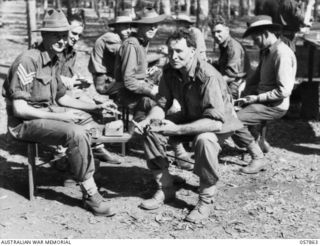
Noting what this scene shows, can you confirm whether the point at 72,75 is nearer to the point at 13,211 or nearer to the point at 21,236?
the point at 13,211

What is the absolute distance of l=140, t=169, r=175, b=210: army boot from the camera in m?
5.07

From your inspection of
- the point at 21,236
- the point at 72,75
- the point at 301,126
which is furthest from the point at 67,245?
the point at 301,126

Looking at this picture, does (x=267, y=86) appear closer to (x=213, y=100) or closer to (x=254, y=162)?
(x=254, y=162)

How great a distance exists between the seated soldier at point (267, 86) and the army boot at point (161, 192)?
49.0 inches

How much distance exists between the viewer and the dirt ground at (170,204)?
4.63 meters

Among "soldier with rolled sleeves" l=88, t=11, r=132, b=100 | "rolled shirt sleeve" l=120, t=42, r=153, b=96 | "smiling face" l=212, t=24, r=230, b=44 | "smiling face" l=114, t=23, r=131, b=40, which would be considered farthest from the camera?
"smiling face" l=114, t=23, r=131, b=40

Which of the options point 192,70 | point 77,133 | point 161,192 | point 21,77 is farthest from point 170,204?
point 21,77

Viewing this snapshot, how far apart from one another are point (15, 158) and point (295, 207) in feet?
11.5

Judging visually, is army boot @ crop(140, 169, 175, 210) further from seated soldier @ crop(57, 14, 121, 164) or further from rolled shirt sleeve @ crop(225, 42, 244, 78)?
rolled shirt sleeve @ crop(225, 42, 244, 78)

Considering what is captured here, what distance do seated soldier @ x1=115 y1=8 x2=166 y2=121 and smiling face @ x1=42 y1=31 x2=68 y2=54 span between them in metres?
1.32

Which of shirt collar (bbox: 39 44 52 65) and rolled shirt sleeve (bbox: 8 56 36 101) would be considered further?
shirt collar (bbox: 39 44 52 65)

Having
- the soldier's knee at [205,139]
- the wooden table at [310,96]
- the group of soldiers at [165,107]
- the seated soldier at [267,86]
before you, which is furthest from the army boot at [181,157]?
the wooden table at [310,96]

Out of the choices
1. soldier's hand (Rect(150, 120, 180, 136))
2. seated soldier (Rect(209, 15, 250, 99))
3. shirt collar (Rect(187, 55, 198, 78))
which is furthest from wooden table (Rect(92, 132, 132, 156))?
seated soldier (Rect(209, 15, 250, 99))

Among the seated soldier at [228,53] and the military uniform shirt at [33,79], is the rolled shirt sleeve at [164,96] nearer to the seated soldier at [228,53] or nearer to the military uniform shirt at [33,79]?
the military uniform shirt at [33,79]
